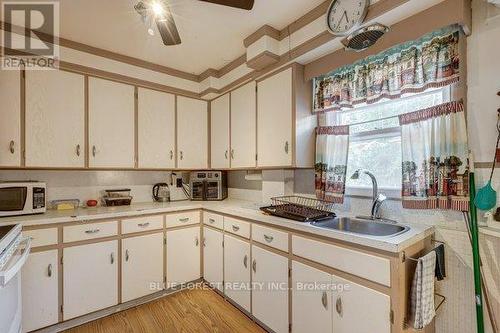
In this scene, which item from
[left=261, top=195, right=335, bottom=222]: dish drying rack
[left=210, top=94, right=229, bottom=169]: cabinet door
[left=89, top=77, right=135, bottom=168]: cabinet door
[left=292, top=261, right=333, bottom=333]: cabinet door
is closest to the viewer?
[left=292, top=261, right=333, bottom=333]: cabinet door

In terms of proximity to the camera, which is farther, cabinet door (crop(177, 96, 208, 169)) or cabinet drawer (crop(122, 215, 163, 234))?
cabinet door (crop(177, 96, 208, 169))

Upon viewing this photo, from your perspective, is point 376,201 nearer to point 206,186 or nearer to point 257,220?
point 257,220

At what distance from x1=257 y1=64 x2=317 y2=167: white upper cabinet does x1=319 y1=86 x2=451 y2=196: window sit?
25 centimetres

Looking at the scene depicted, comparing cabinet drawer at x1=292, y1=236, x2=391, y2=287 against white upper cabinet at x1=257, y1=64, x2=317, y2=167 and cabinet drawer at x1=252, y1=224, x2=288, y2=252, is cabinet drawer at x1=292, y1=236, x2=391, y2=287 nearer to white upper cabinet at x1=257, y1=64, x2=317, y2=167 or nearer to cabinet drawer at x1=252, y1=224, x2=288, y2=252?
cabinet drawer at x1=252, y1=224, x2=288, y2=252

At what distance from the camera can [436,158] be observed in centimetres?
147

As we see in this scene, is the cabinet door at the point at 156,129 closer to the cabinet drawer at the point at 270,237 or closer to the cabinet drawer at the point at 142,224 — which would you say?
the cabinet drawer at the point at 142,224

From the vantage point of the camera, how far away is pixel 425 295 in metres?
1.22

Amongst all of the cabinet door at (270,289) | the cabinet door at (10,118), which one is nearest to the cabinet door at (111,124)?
the cabinet door at (10,118)

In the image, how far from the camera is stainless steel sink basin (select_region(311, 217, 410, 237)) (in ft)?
5.29

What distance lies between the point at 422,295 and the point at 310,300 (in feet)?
2.10

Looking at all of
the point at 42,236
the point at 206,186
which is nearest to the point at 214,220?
the point at 206,186

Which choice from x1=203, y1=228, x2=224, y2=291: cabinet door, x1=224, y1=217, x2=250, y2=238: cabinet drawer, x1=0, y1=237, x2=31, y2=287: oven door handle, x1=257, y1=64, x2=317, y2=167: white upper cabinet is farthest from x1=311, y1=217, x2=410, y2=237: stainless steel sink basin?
x1=0, y1=237, x2=31, y2=287: oven door handle

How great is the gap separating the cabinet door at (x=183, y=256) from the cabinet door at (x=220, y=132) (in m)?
0.81

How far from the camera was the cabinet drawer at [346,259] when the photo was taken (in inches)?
49.1
